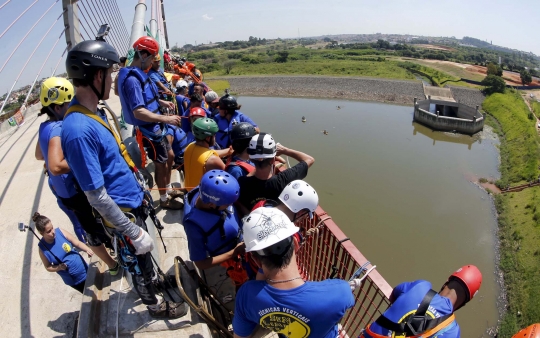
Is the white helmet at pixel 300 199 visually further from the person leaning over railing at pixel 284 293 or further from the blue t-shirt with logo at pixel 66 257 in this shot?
the blue t-shirt with logo at pixel 66 257

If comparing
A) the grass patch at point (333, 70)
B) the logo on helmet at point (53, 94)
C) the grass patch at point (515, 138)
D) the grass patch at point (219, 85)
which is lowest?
the grass patch at point (515, 138)

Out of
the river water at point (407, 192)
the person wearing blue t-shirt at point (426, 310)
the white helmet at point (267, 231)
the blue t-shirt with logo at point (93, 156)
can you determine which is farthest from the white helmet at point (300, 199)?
the river water at point (407, 192)

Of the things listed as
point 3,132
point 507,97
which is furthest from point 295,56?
point 3,132

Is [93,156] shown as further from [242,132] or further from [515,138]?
[515,138]

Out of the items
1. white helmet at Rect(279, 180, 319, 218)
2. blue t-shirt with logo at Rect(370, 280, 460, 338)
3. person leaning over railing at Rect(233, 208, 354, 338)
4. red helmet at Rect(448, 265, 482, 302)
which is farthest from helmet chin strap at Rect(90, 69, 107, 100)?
red helmet at Rect(448, 265, 482, 302)

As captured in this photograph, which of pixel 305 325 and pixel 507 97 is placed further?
pixel 507 97

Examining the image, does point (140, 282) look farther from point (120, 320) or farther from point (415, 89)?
point (415, 89)

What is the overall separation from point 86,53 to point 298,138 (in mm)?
27251

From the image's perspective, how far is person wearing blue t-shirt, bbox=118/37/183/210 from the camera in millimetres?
3451

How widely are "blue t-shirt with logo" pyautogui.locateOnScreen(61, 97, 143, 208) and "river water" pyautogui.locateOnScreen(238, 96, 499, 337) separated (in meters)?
12.4

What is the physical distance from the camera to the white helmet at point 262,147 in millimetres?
2854

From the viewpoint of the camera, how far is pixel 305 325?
1833 mm

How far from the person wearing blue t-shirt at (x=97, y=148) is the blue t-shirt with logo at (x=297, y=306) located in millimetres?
957

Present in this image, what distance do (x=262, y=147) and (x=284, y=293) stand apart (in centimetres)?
143
